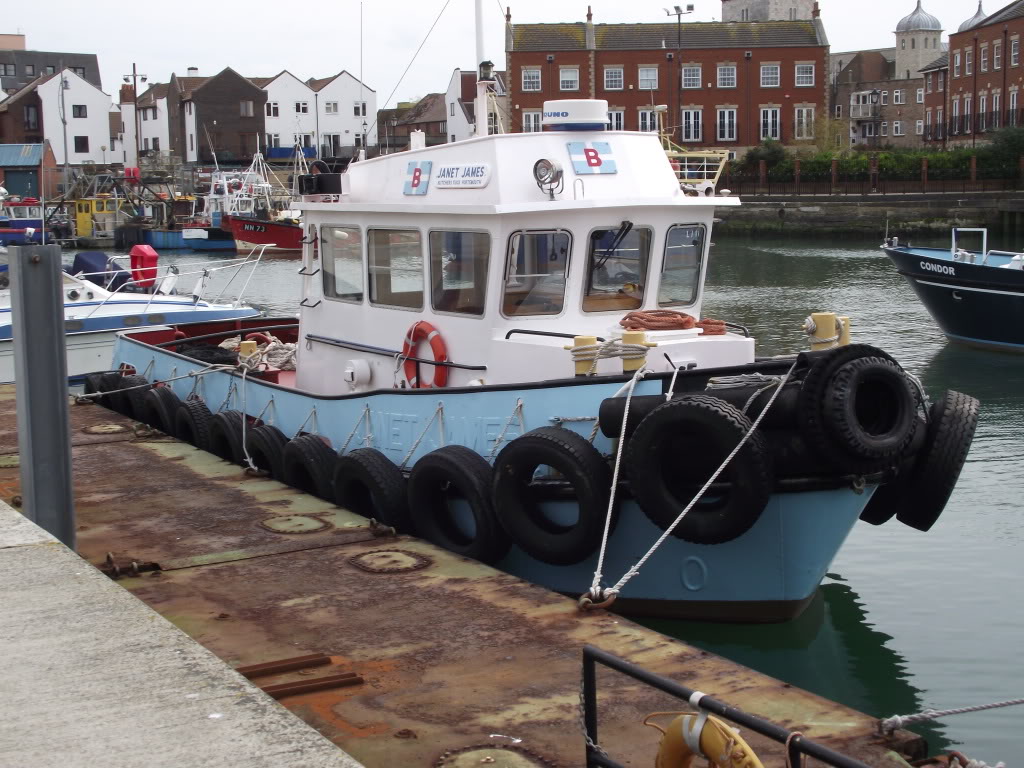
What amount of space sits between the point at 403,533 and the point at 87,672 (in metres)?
3.84

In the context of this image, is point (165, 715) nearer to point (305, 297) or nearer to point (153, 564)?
point (153, 564)

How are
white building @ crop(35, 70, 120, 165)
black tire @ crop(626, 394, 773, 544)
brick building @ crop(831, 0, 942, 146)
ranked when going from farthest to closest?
1. brick building @ crop(831, 0, 942, 146)
2. white building @ crop(35, 70, 120, 165)
3. black tire @ crop(626, 394, 773, 544)

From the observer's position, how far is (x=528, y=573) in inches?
298

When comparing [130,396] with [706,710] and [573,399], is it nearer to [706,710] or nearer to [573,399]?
[573,399]

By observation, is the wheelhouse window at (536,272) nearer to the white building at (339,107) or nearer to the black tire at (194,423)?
the black tire at (194,423)

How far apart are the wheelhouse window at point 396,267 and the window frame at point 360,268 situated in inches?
1.7

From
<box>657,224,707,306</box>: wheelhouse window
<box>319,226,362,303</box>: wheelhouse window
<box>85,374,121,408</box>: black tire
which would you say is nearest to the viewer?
<box>657,224,707,306</box>: wheelhouse window

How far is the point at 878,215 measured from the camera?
2019 inches

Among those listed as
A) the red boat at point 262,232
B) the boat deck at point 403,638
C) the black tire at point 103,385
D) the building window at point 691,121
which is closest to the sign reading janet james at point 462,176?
the boat deck at point 403,638

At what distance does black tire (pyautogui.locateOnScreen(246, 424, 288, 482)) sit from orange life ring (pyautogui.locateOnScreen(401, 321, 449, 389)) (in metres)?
1.24

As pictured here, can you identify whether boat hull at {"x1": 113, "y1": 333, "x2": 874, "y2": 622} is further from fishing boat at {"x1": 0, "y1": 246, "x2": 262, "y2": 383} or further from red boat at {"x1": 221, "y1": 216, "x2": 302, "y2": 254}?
red boat at {"x1": 221, "y1": 216, "x2": 302, "y2": 254}

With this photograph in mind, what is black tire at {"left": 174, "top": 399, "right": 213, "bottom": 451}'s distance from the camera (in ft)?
35.0

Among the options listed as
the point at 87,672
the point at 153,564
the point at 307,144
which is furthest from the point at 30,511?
the point at 307,144

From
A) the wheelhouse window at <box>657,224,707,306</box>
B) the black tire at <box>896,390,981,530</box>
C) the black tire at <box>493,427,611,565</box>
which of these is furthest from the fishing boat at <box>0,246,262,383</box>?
the black tire at <box>896,390,981,530</box>
